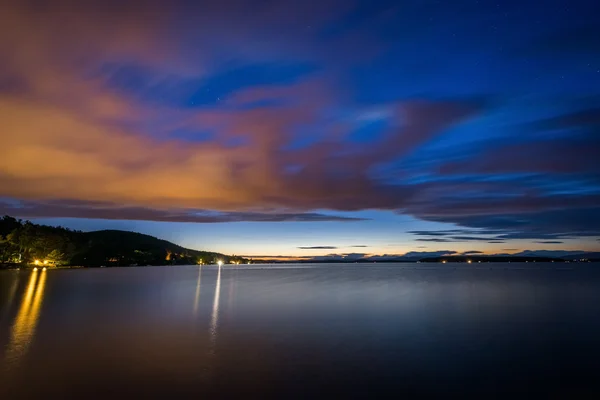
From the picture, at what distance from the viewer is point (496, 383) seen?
2194 centimetres

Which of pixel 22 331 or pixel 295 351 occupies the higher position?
pixel 22 331

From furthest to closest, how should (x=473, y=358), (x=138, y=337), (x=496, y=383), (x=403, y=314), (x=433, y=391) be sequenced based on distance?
(x=403, y=314) → (x=138, y=337) → (x=473, y=358) → (x=496, y=383) → (x=433, y=391)

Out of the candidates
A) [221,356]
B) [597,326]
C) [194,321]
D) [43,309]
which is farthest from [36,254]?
[597,326]

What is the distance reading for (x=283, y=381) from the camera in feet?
71.3

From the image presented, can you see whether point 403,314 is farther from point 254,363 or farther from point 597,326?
point 254,363

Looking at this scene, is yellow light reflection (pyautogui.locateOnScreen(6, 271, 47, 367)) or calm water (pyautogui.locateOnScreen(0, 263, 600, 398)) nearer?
calm water (pyautogui.locateOnScreen(0, 263, 600, 398))

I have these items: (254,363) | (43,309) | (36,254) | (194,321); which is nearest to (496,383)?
(254,363)

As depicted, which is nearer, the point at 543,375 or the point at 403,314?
the point at 543,375

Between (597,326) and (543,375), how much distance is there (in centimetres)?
2259

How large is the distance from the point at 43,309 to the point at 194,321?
21630 mm

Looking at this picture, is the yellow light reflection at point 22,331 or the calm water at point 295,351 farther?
the yellow light reflection at point 22,331

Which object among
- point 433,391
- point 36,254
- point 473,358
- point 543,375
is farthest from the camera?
point 36,254

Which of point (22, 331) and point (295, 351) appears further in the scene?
point (22, 331)

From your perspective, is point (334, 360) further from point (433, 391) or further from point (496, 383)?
point (496, 383)
